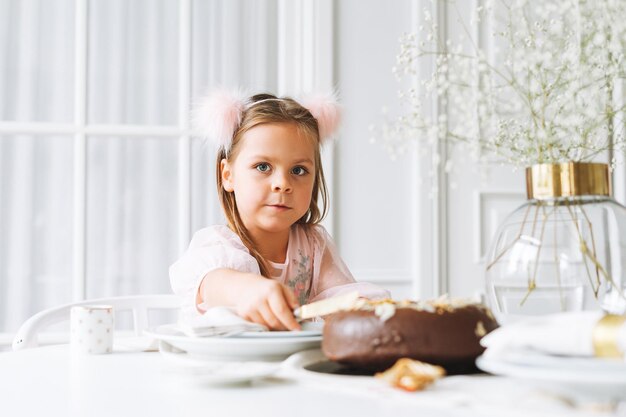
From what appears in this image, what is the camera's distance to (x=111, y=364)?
3.04ft

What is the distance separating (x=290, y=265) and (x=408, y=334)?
887 mm

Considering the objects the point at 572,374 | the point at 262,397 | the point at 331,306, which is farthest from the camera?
the point at 331,306

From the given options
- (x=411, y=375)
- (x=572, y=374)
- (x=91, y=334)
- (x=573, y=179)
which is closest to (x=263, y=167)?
(x=91, y=334)

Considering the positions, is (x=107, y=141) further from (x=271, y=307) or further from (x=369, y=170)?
(x=271, y=307)

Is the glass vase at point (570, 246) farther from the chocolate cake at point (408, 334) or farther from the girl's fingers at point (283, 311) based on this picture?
the girl's fingers at point (283, 311)

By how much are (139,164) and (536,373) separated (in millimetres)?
2173

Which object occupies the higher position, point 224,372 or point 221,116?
point 221,116

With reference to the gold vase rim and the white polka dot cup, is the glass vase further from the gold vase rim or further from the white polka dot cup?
the white polka dot cup

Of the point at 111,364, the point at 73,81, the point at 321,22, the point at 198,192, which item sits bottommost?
the point at 111,364

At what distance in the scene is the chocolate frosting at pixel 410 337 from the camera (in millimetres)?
684

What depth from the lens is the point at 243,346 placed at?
81 cm

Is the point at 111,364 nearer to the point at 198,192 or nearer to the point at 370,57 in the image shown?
the point at 198,192

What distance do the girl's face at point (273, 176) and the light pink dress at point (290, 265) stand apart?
74mm

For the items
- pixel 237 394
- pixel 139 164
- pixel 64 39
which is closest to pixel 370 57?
pixel 139 164
